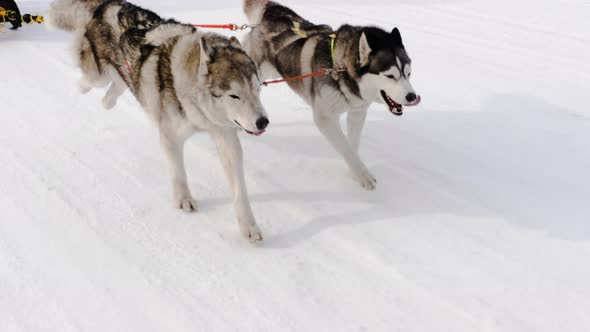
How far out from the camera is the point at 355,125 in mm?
3684

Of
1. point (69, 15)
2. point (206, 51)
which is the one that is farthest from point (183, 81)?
point (69, 15)

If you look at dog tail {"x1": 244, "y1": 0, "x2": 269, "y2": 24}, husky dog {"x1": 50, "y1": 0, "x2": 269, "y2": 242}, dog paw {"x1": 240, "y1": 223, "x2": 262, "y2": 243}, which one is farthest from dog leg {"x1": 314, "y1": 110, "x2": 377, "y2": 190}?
dog tail {"x1": 244, "y1": 0, "x2": 269, "y2": 24}

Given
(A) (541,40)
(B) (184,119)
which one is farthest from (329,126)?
(A) (541,40)

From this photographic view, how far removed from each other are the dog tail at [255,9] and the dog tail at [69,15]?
1.33 m

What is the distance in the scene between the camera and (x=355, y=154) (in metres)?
3.53

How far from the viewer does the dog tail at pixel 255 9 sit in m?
4.09

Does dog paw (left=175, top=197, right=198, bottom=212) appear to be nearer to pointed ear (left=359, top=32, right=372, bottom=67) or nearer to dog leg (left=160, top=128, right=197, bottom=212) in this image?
dog leg (left=160, top=128, right=197, bottom=212)

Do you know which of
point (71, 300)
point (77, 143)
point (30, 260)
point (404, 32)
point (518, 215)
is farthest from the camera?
point (404, 32)

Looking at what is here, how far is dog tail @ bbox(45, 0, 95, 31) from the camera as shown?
3523 mm

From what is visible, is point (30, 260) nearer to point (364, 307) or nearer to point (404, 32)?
point (364, 307)

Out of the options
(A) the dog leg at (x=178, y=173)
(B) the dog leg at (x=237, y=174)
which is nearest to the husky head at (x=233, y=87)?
(B) the dog leg at (x=237, y=174)

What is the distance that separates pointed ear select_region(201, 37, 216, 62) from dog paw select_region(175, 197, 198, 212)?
1.07 m

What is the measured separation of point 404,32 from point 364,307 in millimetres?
4792

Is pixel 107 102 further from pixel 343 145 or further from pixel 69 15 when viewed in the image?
pixel 343 145
